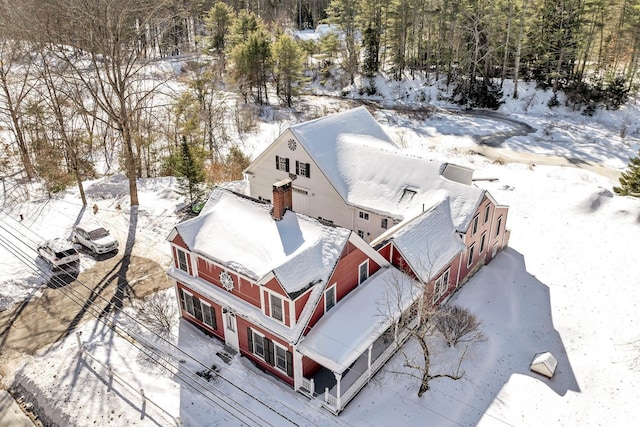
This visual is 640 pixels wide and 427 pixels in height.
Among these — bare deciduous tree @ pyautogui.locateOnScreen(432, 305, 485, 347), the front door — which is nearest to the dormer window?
bare deciduous tree @ pyautogui.locateOnScreen(432, 305, 485, 347)

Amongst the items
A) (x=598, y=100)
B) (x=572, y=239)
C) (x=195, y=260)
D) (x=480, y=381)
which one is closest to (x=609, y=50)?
(x=598, y=100)

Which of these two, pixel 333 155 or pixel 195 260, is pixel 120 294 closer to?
pixel 195 260

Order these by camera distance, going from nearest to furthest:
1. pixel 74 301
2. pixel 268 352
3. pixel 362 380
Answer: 1. pixel 362 380
2. pixel 268 352
3. pixel 74 301

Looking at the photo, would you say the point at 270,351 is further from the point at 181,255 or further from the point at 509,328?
the point at 509,328

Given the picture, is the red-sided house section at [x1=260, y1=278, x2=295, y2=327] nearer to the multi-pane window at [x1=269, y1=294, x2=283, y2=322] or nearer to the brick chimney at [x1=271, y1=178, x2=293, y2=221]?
the multi-pane window at [x1=269, y1=294, x2=283, y2=322]

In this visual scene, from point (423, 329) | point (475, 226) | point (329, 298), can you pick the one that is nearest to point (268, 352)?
point (329, 298)

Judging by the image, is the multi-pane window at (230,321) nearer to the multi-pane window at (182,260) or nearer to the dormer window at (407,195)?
the multi-pane window at (182,260)

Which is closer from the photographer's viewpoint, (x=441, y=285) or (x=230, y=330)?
(x=230, y=330)
